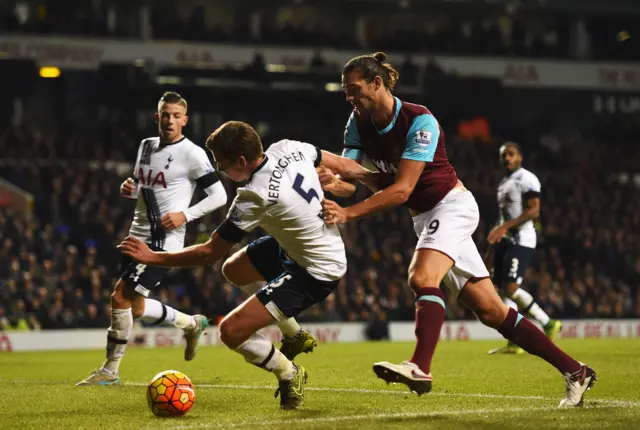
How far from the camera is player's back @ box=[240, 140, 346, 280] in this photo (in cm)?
684

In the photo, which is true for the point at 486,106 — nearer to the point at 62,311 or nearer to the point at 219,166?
the point at 62,311

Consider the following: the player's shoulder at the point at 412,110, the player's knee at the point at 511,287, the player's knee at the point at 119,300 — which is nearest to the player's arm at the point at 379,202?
the player's shoulder at the point at 412,110

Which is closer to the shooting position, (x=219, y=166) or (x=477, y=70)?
(x=219, y=166)

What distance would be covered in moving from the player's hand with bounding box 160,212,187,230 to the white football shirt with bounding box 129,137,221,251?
1.72 ft

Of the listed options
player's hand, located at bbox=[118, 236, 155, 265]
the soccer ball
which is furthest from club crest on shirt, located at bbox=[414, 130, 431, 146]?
the soccer ball

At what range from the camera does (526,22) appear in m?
39.1

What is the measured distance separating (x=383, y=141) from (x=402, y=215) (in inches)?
801

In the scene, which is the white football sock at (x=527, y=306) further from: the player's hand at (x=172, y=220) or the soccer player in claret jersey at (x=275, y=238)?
the soccer player in claret jersey at (x=275, y=238)

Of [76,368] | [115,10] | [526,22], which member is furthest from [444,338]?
[526,22]

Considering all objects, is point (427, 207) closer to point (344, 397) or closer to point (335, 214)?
point (335, 214)

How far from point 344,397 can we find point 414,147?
2217 mm

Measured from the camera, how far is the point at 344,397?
8156mm

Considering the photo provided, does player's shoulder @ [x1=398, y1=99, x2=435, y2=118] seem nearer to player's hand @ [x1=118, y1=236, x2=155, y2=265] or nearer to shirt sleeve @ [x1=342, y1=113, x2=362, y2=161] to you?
shirt sleeve @ [x1=342, y1=113, x2=362, y2=161]

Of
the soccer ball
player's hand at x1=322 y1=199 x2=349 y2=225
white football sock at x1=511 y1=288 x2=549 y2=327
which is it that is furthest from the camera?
white football sock at x1=511 y1=288 x2=549 y2=327
